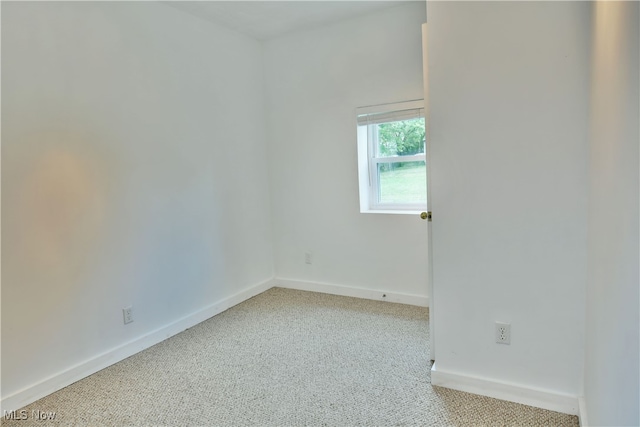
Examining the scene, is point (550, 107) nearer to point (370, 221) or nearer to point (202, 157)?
point (370, 221)

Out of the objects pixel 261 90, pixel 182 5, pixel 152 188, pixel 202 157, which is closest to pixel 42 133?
pixel 152 188

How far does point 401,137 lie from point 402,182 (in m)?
0.38

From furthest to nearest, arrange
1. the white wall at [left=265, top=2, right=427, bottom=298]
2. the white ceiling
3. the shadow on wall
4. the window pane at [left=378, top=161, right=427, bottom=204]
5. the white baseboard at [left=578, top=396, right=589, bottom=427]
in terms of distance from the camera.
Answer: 1. the window pane at [left=378, top=161, right=427, bottom=204]
2. the white wall at [left=265, top=2, right=427, bottom=298]
3. the white ceiling
4. the shadow on wall
5. the white baseboard at [left=578, top=396, right=589, bottom=427]

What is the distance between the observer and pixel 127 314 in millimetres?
2570

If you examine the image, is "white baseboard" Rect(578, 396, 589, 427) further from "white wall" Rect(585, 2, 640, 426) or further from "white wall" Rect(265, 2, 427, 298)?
"white wall" Rect(265, 2, 427, 298)

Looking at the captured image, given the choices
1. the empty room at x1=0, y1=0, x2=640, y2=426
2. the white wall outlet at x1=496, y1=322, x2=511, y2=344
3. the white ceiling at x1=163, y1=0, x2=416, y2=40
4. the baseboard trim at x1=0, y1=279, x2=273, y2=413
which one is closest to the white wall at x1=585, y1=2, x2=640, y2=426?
the empty room at x1=0, y1=0, x2=640, y2=426

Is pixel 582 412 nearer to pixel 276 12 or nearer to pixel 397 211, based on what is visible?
pixel 397 211

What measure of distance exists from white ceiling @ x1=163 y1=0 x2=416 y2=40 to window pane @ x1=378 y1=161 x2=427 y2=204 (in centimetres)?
126

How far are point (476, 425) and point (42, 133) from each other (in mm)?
2603

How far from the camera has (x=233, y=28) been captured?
333 cm

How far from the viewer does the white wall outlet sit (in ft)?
6.20

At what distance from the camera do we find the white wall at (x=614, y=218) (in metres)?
0.87

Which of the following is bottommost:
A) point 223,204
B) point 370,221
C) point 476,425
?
point 476,425

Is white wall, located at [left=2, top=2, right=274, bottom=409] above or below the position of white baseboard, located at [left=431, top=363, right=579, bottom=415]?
above
